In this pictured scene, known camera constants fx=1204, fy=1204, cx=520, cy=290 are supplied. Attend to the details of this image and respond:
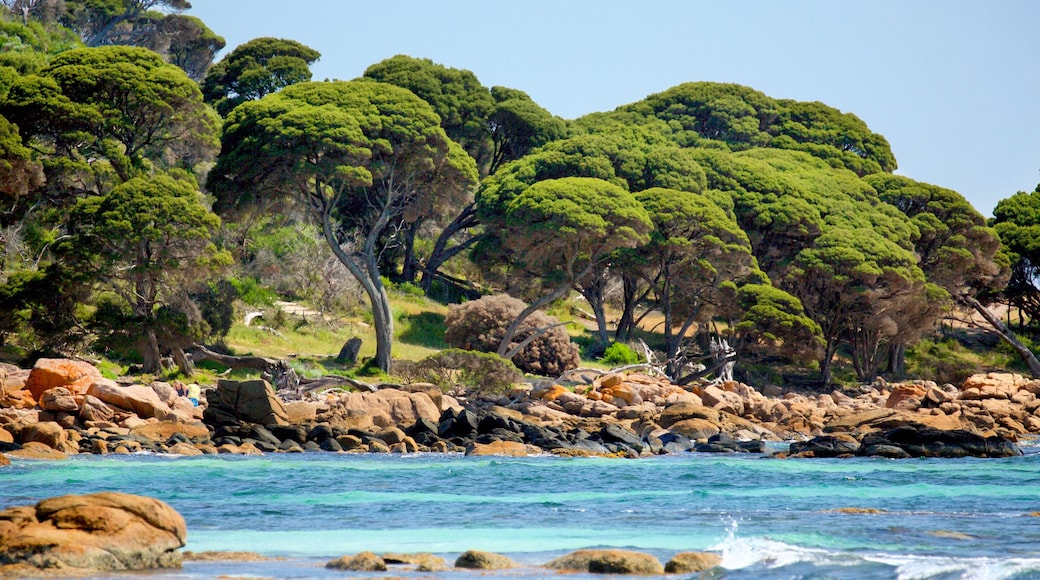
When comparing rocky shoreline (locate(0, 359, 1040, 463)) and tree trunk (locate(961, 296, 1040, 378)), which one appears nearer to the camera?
rocky shoreline (locate(0, 359, 1040, 463))

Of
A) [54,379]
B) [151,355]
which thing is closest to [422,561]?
[54,379]

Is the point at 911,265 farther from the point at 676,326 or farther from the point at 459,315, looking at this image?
the point at 459,315

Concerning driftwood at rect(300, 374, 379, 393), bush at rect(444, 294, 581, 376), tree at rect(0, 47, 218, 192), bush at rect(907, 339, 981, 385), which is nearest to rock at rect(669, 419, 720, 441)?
driftwood at rect(300, 374, 379, 393)

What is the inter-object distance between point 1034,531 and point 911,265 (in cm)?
3627

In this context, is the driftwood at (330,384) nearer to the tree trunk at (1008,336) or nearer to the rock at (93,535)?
the rock at (93,535)

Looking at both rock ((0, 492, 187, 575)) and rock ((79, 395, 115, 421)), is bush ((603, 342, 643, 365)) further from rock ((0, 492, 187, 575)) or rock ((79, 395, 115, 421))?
rock ((0, 492, 187, 575))

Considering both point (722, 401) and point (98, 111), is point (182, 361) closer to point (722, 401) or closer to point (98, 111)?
point (98, 111)

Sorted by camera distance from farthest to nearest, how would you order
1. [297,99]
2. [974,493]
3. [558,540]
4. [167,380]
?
[297,99] → [167,380] → [974,493] → [558,540]

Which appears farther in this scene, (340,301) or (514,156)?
(514,156)

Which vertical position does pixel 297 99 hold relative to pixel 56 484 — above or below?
above

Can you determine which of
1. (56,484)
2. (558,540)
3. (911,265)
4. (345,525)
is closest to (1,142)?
(56,484)

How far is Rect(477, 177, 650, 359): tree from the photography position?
39.2 meters

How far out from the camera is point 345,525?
14.3 metres

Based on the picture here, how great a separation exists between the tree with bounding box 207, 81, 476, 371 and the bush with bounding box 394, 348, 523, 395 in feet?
9.06
